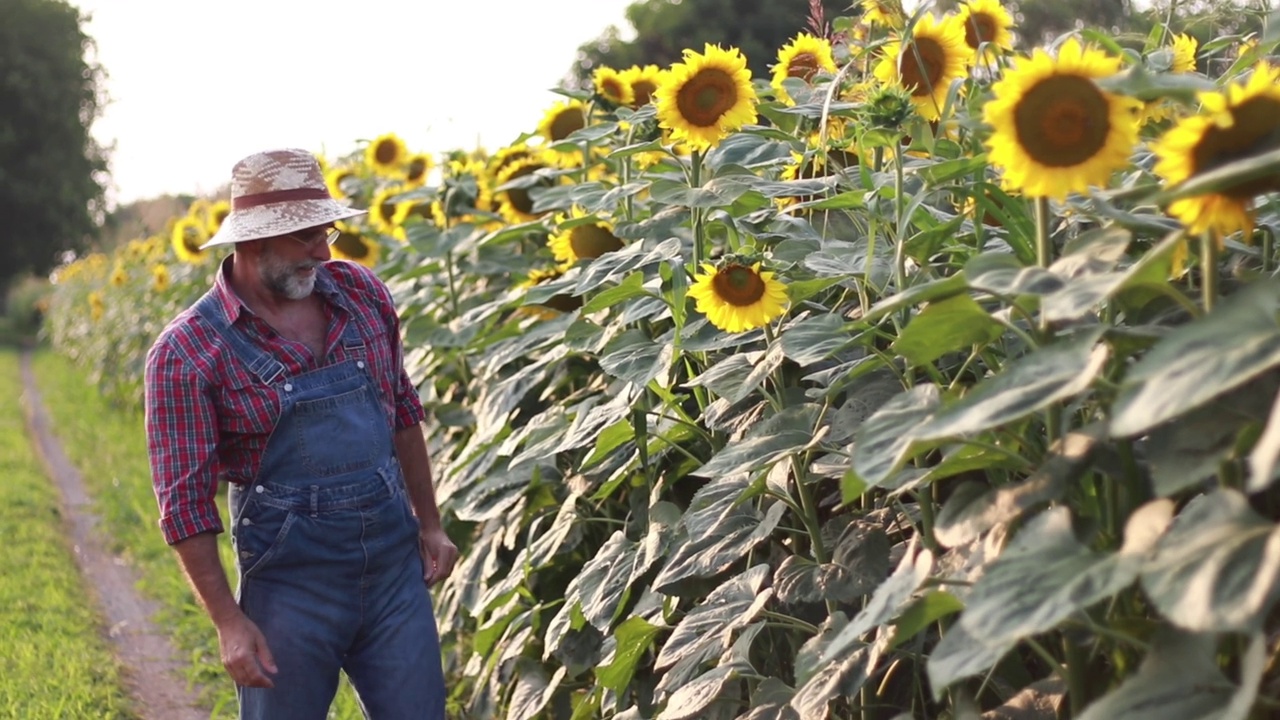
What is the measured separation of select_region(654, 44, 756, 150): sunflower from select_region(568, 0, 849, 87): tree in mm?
23158

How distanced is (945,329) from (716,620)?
0.82 m

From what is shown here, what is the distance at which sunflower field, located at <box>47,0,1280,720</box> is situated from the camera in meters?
1.53

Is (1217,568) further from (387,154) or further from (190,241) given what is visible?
(190,241)

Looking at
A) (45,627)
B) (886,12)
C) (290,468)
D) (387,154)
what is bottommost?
(45,627)

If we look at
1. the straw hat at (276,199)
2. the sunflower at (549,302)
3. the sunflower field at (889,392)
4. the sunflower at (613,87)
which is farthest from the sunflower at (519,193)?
the straw hat at (276,199)

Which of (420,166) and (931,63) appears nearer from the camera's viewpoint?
(931,63)

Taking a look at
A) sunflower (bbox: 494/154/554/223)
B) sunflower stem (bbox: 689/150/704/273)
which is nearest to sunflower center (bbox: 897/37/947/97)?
sunflower stem (bbox: 689/150/704/273)

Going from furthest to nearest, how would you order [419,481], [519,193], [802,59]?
[519,193], [419,481], [802,59]

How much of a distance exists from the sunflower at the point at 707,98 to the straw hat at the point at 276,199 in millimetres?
675

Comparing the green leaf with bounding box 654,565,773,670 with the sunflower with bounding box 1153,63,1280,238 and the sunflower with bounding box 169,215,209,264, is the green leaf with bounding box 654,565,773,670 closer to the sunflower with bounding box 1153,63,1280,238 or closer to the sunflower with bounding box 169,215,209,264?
the sunflower with bounding box 1153,63,1280,238

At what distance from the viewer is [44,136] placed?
129 ft

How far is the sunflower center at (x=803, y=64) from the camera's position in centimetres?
335

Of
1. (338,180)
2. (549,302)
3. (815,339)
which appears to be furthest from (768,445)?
(338,180)

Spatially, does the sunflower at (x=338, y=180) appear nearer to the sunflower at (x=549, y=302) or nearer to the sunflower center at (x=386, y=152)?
the sunflower center at (x=386, y=152)
